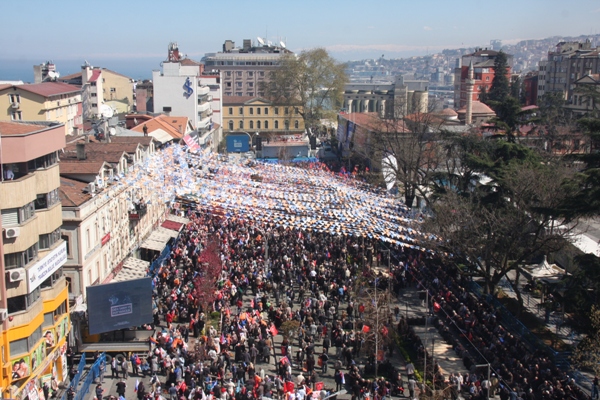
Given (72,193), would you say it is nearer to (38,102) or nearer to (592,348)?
(592,348)

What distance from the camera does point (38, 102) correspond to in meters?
62.6

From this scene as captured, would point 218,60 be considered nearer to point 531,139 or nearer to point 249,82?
point 249,82

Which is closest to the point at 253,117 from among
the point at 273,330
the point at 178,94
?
the point at 178,94

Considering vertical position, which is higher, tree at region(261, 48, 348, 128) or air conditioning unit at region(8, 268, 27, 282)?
tree at region(261, 48, 348, 128)

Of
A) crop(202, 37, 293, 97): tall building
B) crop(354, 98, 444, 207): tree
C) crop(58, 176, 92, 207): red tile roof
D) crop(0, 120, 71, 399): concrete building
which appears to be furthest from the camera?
crop(202, 37, 293, 97): tall building

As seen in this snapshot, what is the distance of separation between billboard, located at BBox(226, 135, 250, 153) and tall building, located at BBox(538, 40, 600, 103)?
44.1m

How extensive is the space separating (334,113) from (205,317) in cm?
6452

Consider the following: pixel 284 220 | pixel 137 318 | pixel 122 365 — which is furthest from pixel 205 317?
pixel 284 220

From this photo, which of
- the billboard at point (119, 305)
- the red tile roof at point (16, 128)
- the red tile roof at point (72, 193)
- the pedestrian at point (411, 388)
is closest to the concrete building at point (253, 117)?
the red tile roof at point (72, 193)

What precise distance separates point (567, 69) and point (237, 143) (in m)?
50.8

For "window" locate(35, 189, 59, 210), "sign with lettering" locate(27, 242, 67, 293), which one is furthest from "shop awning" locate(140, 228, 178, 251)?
"window" locate(35, 189, 59, 210)

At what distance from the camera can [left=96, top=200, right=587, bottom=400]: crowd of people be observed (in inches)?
805

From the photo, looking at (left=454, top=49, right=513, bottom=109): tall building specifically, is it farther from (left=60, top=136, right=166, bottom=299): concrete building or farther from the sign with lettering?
the sign with lettering

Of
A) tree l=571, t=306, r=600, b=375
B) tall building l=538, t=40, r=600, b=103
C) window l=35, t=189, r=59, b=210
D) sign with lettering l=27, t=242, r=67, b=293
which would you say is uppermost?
tall building l=538, t=40, r=600, b=103
